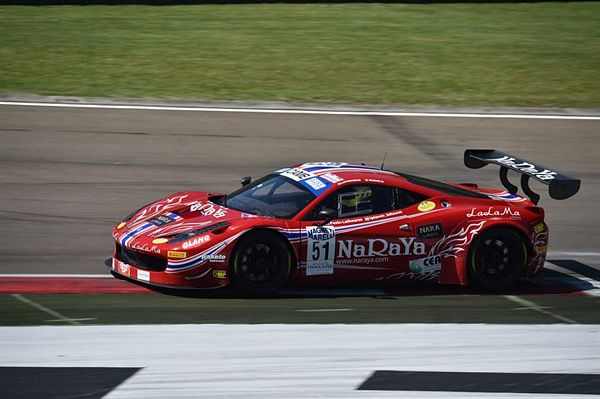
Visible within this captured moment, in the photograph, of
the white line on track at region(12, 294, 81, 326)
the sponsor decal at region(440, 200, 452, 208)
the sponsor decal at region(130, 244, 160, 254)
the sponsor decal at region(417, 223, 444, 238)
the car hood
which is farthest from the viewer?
the sponsor decal at region(440, 200, 452, 208)

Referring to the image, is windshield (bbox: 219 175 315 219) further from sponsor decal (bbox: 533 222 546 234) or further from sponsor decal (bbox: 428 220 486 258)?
sponsor decal (bbox: 533 222 546 234)

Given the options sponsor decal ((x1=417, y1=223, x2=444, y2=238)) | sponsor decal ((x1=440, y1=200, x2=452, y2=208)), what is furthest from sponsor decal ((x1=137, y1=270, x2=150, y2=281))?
sponsor decal ((x1=440, y1=200, x2=452, y2=208))

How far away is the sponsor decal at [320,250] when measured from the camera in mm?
9523

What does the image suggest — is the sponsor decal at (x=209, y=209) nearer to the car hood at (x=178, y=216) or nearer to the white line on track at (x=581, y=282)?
the car hood at (x=178, y=216)

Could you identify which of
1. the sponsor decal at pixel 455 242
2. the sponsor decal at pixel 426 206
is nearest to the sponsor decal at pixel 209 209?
the sponsor decal at pixel 426 206

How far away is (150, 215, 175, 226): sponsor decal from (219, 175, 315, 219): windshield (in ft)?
1.95

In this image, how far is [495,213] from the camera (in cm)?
1011

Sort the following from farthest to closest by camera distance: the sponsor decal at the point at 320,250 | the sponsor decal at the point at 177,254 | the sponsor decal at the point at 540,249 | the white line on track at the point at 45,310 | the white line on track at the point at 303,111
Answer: the white line on track at the point at 303,111 < the sponsor decal at the point at 540,249 < the sponsor decal at the point at 320,250 < the sponsor decal at the point at 177,254 < the white line on track at the point at 45,310

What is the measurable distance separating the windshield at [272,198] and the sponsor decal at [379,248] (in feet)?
1.81

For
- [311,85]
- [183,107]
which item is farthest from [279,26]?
[183,107]

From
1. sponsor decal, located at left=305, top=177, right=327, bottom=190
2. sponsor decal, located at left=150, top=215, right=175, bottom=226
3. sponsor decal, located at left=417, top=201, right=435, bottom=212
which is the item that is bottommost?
sponsor decal, located at left=150, top=215, right=175, bottom=226

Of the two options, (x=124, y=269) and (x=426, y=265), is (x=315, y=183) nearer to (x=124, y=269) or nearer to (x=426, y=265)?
(x=426, y=265)

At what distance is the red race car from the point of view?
937 centimetres

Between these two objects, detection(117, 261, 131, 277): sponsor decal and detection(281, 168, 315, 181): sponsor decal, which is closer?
detection(117, 261, 131, 277): sponsor decal
